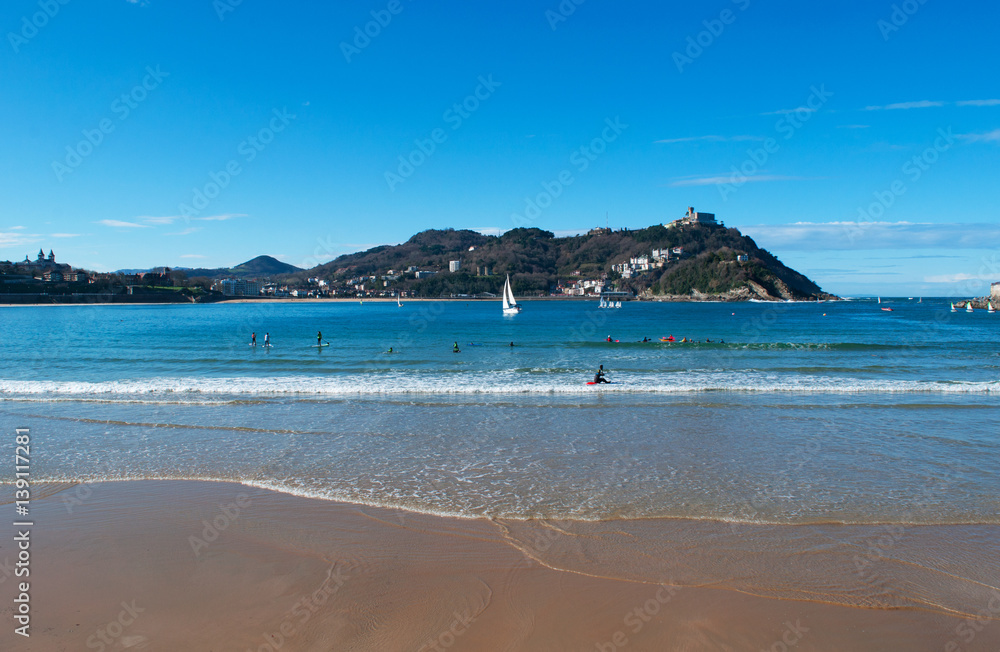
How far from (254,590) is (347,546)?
1.41m

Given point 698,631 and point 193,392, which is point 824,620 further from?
point 193,392

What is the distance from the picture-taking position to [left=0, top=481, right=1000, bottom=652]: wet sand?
18.5ft

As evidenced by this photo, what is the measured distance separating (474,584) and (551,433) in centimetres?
808

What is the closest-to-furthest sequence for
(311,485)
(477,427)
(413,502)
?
(413,502)
(311,485)
(477,427)

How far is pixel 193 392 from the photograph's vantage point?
21.5m

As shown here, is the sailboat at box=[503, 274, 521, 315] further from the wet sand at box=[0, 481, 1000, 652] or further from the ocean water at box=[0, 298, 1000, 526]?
the wet sand at box=[0, 481, 1000, 652]

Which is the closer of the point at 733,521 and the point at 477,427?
the point at 733,521

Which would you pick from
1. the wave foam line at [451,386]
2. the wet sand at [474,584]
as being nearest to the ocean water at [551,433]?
the wave foam line at [451,386]

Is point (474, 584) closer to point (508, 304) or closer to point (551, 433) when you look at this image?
point (551, 433)

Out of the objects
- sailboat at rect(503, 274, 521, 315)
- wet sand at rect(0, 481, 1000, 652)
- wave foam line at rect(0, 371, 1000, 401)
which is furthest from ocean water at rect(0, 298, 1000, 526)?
sailboat at rect(503, 274, 521, 315)

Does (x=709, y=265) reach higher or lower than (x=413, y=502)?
higher

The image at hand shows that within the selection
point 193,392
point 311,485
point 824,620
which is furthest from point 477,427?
point 193,392

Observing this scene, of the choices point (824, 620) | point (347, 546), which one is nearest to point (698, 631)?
point (824, 620)

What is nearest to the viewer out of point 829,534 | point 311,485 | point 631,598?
point 631,598
